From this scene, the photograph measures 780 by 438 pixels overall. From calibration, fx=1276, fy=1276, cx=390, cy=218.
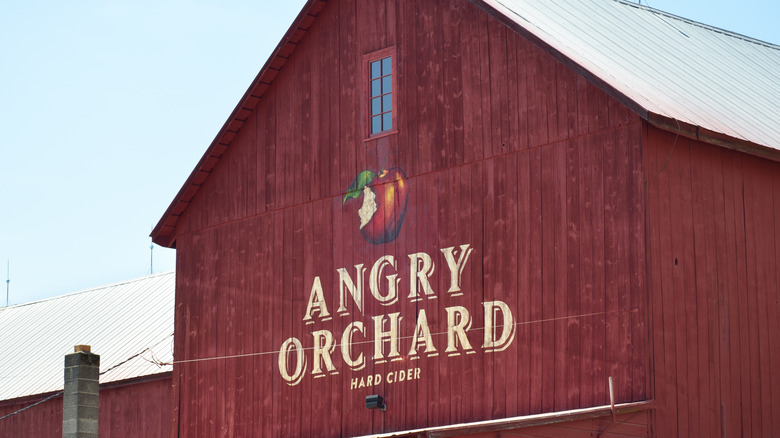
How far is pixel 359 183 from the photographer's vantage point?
2134cm

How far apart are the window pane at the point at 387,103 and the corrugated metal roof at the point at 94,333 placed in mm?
10026

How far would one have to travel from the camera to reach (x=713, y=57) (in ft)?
79.8

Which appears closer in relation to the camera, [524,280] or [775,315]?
[524,280]

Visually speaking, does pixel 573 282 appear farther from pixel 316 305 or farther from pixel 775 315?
pixel 316 305

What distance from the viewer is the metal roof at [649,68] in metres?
18.1

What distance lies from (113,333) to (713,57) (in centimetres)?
1669

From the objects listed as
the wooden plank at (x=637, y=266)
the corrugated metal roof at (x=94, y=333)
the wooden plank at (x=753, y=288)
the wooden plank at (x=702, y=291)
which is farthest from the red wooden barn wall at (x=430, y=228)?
the corrugated metal roof at (x=94, y=333)

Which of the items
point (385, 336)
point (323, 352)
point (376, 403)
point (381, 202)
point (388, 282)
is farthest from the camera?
point (323, 352)

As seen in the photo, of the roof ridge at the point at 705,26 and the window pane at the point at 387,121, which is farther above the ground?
the roof ridge at the point at 705,26

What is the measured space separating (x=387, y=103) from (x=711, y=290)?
6.33 meters

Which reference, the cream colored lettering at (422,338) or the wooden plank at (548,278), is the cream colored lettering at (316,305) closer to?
the cream colored lettering at (422,338)

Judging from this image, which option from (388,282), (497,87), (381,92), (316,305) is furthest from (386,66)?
(316,305)

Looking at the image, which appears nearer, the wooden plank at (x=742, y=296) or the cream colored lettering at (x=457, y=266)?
the wooden plank at (x=742, y=296)

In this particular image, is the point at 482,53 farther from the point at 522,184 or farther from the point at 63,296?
the point at 63,296
